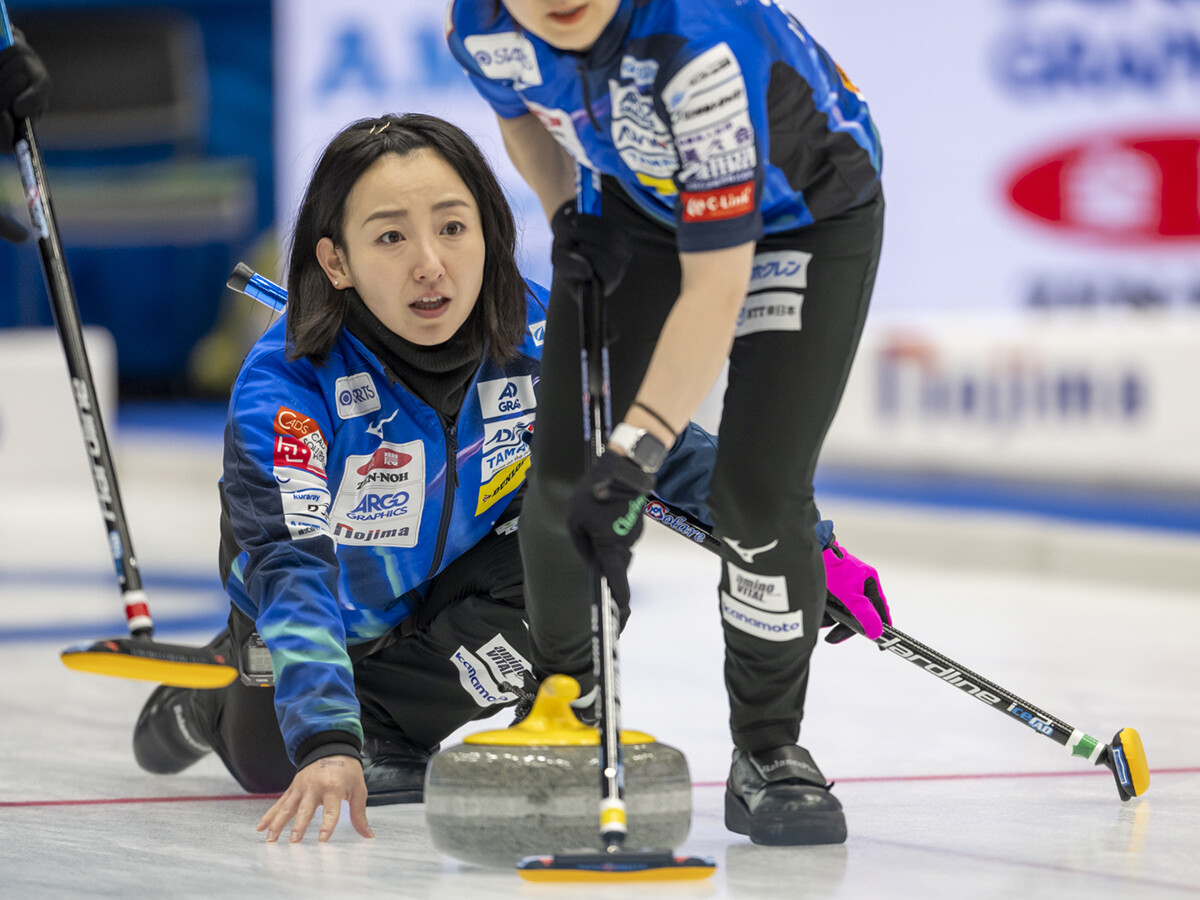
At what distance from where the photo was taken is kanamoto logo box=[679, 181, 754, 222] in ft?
6.10

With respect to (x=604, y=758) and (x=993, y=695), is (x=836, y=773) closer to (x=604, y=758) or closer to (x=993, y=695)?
(x=993, y=695)

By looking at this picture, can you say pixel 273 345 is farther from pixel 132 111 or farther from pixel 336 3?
pixel 132 111

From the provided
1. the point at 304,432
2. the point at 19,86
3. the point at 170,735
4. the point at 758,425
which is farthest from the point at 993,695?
the point at 19,86

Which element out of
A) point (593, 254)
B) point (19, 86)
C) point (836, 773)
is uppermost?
point (19, 86)

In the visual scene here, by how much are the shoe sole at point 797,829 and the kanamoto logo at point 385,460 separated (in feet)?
2.42

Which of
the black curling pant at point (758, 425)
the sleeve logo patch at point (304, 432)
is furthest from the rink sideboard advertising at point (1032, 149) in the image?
the black curling pant at point (758, 425)

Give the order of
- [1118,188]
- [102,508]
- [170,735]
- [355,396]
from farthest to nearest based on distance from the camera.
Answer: [1118,188] → [102,508] → [170,735] → [355,396]

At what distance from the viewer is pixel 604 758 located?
1.88m

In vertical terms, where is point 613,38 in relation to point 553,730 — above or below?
above

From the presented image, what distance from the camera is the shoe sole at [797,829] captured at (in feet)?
6.91

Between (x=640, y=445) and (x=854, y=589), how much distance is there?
70 centimetres

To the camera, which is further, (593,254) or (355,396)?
(355,396)

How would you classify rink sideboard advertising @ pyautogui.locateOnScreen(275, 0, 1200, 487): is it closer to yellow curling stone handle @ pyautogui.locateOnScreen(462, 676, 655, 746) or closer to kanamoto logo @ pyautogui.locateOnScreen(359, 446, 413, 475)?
kanamoto logo @ pyautogui.locateOnScreen(359, 446, 413, 475)

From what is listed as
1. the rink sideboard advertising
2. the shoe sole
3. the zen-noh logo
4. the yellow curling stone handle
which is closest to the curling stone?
the yellow curling stone handle
